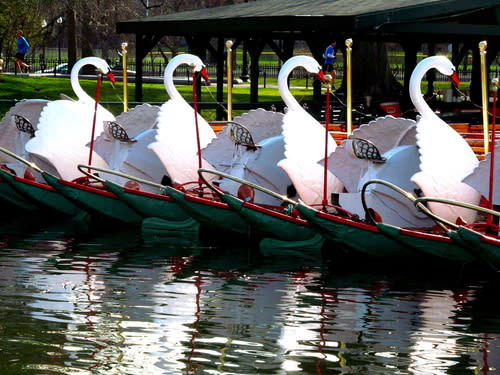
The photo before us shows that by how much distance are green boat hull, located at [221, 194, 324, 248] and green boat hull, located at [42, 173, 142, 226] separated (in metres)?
3.16

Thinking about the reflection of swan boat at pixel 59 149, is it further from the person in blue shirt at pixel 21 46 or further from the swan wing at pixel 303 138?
the person in blue shirt at pixel 21 46

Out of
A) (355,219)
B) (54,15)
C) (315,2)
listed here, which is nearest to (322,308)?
(355,219)

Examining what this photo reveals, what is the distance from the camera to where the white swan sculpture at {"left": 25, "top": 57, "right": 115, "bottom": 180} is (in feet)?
83.8

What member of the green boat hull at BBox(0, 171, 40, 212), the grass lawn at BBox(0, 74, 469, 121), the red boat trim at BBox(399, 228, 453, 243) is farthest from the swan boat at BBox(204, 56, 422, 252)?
the grass lawn at BBox(0, 74, 469, 121)

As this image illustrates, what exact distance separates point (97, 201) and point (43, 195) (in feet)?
4.73

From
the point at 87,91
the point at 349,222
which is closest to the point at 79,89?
the point at 349,222

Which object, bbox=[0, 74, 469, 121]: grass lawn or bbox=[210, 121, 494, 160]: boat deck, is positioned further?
bbox=[0, 74, 469, 121]: grass lawn

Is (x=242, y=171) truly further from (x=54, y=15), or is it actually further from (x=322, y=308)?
(x=54, y=15)

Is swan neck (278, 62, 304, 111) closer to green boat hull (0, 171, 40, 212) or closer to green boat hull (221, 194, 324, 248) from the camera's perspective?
green boat hull (221, 194, 324, 248)

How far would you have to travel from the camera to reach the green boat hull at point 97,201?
2384 cm

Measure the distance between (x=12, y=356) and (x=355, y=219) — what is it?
25.7 feet

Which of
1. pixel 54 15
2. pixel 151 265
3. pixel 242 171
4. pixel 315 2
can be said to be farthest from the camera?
pixel 54 15

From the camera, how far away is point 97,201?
79.3ft

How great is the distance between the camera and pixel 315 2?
3412 cm
